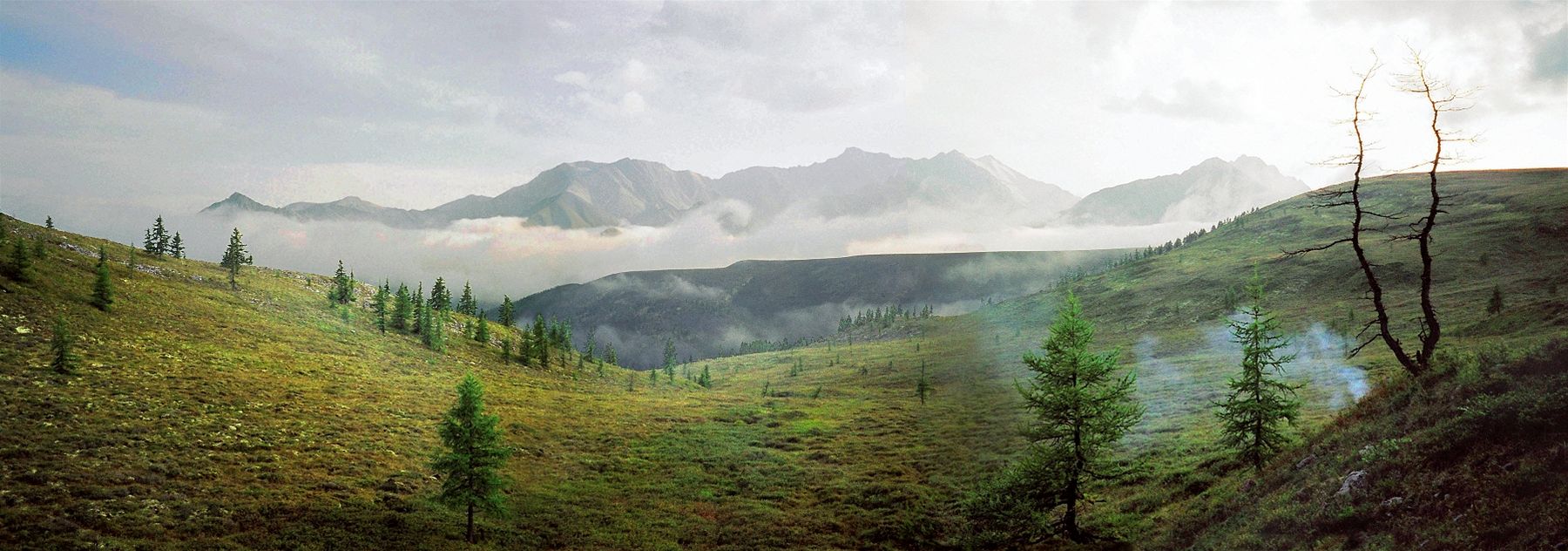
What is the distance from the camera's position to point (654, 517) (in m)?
48.4

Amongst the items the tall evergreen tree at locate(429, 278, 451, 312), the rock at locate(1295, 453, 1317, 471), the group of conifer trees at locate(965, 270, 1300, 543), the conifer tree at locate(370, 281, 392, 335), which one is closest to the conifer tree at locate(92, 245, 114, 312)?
the conifer tree at locate(370, 281, 392, 335)

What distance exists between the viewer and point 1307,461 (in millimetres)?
23609

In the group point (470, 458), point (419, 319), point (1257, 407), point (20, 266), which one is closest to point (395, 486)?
point (470, 458)

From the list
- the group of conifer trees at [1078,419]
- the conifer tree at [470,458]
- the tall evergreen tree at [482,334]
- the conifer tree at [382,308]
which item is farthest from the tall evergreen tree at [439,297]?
the group of conifer trees at [1078,419]

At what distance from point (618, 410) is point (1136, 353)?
384 ft

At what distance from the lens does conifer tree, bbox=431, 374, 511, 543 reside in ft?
130

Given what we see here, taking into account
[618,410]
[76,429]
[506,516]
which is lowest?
[618,410]

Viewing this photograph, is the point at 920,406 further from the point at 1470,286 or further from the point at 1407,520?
the point at 1470,286

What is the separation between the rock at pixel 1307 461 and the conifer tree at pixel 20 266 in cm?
14080

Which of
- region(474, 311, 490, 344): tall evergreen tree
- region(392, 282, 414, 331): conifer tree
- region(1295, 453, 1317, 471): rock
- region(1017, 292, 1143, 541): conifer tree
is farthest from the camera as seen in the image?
region(474, 311, 490, 344): tall evergreen tree

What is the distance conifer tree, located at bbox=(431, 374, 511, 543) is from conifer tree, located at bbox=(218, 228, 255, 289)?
143m

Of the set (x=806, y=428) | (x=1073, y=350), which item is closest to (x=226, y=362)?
(x=806, y=428)

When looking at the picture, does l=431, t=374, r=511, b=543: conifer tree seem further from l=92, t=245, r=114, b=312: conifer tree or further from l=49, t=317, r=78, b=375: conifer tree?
l=92, t=245, r=114, b=312: conifer tree

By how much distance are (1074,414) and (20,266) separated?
13456cm
